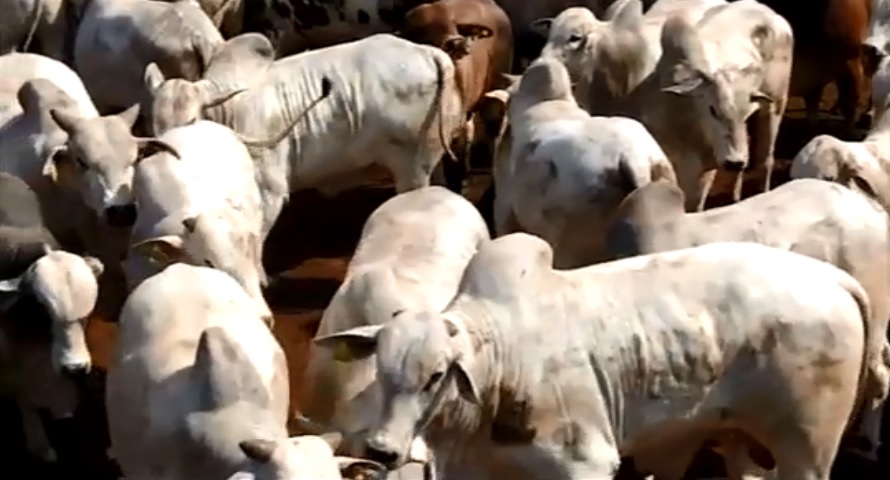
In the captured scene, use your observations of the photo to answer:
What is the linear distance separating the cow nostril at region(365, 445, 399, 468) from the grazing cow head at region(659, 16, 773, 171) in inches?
100

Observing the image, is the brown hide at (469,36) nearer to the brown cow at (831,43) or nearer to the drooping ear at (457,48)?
the drooping ear at (457,48)

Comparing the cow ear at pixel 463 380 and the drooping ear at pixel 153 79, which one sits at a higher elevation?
the cow ear at pixel 463 380

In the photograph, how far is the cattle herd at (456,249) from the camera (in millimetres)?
3514

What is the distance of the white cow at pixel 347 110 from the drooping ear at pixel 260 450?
2449 millimetres

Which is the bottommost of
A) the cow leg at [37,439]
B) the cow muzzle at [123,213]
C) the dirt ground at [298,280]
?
the dirt ground at [298,280]

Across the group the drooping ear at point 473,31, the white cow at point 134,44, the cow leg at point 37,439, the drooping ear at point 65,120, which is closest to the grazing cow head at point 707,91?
the drooping ear at point 473,31

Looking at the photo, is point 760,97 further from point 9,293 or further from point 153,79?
point 9,293

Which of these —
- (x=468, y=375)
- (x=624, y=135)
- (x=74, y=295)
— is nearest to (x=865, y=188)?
(x=624, y=135)

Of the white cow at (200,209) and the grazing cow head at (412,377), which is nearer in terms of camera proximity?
the grazing cow head at (412,377)

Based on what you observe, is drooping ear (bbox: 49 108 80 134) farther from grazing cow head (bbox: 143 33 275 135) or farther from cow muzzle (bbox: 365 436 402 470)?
cow muzzle (bbox: 365 436 402 470)

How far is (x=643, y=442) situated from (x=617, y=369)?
209 millimetres

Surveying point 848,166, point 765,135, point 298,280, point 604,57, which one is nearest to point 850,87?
point 765,135

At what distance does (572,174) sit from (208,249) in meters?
1.17

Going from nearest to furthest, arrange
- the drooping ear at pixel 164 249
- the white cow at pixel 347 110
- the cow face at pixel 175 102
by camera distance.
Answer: the drooping ear at pixel 164 249, the cow face at pixel 175 102, the white cow at pixel 347 110
